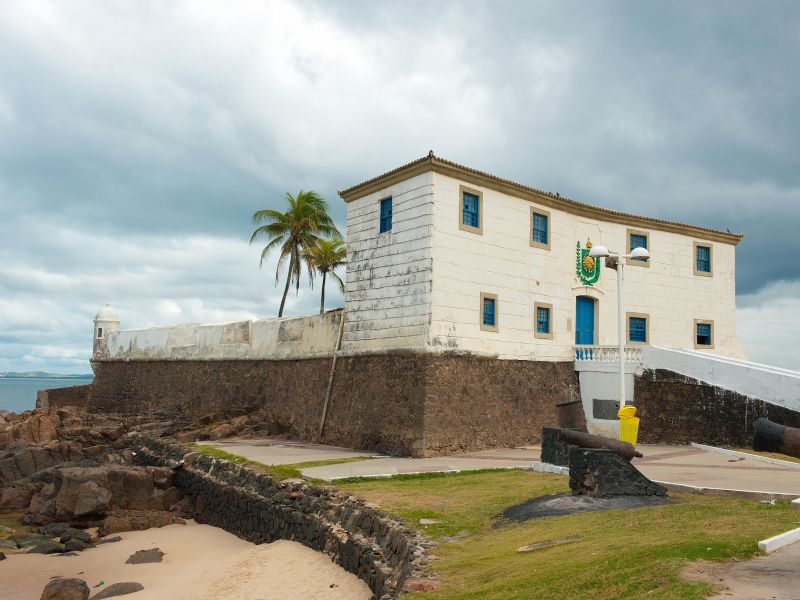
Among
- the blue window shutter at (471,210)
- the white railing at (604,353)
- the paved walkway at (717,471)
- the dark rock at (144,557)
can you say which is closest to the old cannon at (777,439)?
the paved walkway at (717,471)

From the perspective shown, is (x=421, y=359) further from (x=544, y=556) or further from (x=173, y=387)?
(x=173, y=387)

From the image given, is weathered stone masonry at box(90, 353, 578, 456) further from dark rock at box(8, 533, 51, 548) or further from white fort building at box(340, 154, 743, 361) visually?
dark rock at box(8, 533, 51, 548)

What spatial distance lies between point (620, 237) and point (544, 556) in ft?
63.8

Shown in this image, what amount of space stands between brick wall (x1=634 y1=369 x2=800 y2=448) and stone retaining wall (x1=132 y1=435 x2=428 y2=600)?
12001 millimetres

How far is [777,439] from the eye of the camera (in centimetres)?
998

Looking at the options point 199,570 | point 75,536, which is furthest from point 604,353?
point 75,536

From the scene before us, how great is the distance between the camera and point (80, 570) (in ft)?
49.3

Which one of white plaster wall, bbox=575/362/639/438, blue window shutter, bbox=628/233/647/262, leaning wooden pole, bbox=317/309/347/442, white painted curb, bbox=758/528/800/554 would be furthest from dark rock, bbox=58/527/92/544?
blue window shutter, bbox=628/233/647/262

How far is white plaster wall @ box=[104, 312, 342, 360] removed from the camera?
2459 cm

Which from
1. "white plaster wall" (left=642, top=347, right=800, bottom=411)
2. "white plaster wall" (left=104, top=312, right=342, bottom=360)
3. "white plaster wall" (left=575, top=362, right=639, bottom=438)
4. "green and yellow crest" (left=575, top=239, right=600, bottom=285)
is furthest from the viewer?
"white plaster wall" (left=104, top=312, right=342, bottom=360)

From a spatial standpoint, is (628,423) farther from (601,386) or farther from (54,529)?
(54,529)

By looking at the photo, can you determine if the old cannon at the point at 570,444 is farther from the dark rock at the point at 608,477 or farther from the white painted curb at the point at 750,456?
the white painted curb at the point at 750,456

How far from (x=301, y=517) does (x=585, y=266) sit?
14.2 m

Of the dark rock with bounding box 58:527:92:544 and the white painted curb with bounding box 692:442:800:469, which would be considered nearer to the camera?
the white painted curb with bounding box 692:442:800:469
